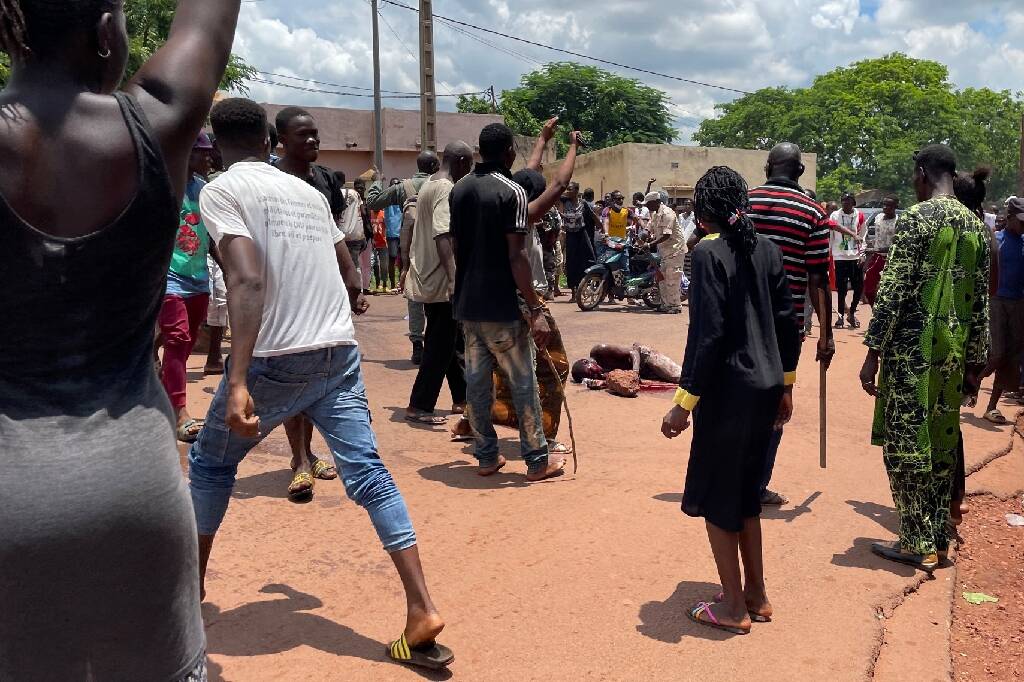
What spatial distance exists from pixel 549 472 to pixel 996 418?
4701 millimetres

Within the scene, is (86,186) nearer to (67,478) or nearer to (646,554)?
(67,478)

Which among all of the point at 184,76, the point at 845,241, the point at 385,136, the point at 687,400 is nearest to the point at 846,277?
the point at 845,241

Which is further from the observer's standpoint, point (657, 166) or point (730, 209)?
point (657, 166)

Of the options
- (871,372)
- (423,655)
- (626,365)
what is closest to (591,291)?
(626,365)

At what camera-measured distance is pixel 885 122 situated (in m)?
63.9

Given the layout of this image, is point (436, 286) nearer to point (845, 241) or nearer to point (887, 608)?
point (887, 608)

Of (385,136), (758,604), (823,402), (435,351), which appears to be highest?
(385,136)

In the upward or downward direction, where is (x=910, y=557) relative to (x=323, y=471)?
downward

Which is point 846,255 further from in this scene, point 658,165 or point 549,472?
point 658,165

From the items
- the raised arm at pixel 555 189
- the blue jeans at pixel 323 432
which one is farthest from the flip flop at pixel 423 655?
the raised arm at pixel 555 189

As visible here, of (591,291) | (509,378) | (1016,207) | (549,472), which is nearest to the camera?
(509,378)

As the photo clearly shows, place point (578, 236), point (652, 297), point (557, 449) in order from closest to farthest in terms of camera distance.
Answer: point (557, 449) < point (652, 297) < point (578, 236)

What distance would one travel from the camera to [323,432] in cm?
332

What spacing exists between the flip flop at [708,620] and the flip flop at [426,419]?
10.9 ft
